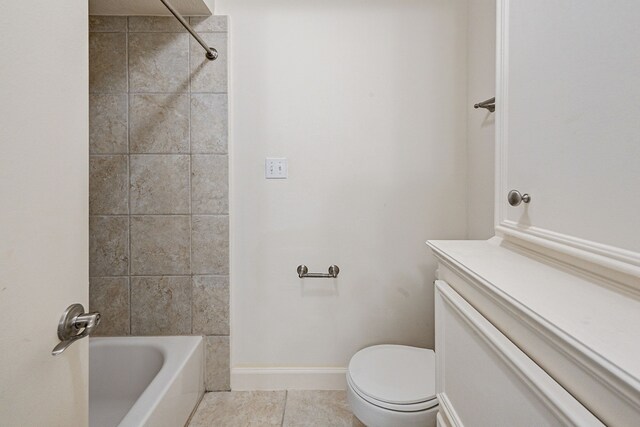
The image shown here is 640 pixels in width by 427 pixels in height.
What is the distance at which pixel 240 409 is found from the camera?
145cm

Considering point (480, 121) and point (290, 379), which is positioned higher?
point (480, 121)

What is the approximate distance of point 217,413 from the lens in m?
1.42

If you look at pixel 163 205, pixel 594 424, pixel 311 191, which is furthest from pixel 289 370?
pixel 594 424

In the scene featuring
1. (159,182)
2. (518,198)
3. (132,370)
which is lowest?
(132,370)

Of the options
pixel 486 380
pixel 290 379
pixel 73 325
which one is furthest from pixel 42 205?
pixel 290 379

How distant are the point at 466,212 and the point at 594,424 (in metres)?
1.35

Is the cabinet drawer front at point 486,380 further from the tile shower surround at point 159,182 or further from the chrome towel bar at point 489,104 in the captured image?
the tile shower surround at point 159,182

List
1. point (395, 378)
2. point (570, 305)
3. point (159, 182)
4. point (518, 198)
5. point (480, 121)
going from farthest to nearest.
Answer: point (159, 182), point (480, 121), point (395, 378), point (518, 198), point (570, 305)

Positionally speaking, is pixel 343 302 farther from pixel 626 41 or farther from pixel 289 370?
pixel 626 41

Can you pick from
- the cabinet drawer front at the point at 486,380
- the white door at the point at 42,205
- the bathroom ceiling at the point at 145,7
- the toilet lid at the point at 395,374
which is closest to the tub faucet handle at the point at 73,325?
the white door at the point at 42,205

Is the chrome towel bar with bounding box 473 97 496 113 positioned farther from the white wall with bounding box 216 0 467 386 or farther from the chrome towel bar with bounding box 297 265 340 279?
the chrome towel bar with bounding box 297 265 340 279

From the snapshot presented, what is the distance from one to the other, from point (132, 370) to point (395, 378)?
4.11 ft

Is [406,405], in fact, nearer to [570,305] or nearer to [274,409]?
[274,409]

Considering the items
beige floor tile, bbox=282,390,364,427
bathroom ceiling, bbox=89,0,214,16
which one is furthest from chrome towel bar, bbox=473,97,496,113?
beige floor tile, bbox=282,390,364,427
